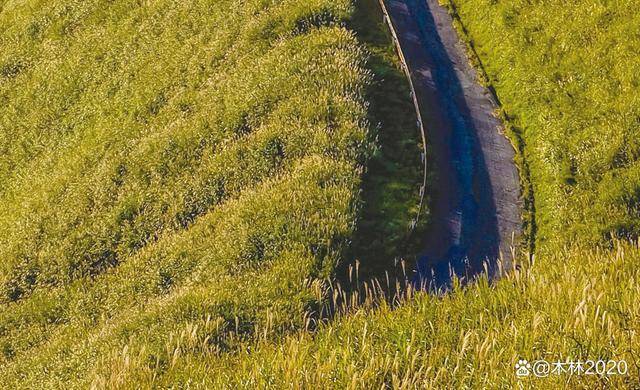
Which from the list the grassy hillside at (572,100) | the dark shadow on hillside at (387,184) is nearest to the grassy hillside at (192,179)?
the dark shadow on hillside at (387,184)

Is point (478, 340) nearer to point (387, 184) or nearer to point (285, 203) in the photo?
point (285, 203)

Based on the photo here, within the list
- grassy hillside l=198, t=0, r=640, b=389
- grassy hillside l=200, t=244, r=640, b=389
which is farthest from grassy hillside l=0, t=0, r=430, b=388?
grassy hillside l=198, t=0, r=640, b=389

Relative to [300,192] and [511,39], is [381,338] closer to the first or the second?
[300,192]

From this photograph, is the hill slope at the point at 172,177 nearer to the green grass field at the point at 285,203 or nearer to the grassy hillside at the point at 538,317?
the green grass field at the point at 285,203

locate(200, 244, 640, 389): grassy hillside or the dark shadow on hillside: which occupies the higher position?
locate(200, 244, 640, 389): grassy hillside

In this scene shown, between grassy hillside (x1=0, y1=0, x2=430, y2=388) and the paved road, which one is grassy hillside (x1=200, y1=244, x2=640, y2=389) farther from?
the paved road

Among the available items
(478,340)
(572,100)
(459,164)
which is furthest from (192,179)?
(478,340)
